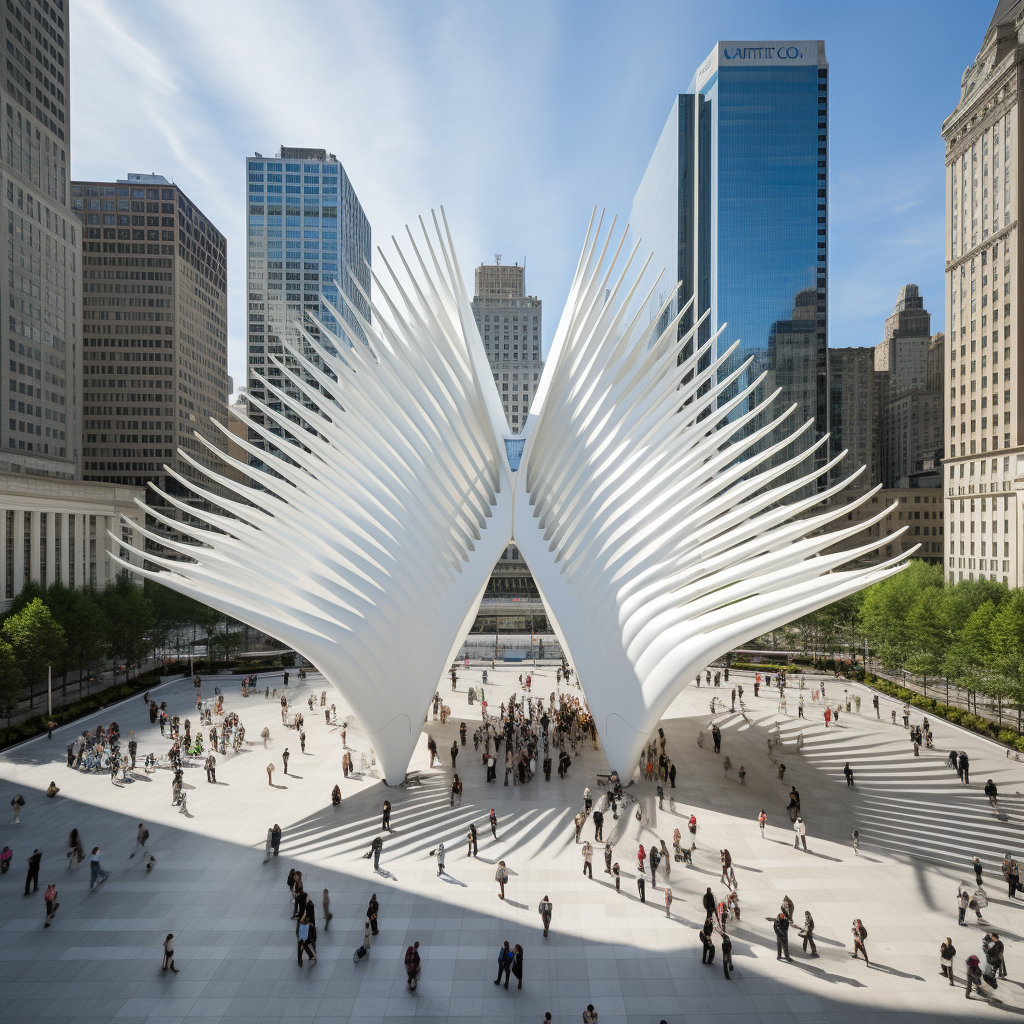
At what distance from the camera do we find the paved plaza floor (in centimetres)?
1191

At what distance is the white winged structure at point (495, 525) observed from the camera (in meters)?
19.5

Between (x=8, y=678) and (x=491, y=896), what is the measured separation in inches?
931

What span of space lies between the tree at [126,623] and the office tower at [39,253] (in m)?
26.2

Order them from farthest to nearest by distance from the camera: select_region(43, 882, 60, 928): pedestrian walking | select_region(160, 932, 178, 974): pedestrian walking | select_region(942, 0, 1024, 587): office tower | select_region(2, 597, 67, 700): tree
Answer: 1. select_region(942, 0, 1024, 587): office tower
2. select_region(2, 597, 67, 700): tree
3. select_region(43, 882, 60, 928): pedestrian walking
4. select_region(160, 932, 178, 974): pedestrian walking

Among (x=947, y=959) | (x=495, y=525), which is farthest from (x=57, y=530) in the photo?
(x=947, y=959)

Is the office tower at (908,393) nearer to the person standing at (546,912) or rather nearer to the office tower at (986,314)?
the office tower at (986,314)

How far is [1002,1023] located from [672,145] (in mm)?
119345

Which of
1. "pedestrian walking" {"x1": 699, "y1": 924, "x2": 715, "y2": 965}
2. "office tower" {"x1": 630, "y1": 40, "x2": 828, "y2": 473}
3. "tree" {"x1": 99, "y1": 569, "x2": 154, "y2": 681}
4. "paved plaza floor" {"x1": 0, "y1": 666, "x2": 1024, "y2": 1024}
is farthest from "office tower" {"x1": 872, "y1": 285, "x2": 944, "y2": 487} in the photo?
"pedestrian walking" {"x1": 699, "y1": 924, "x2": 715, "y2": 965}

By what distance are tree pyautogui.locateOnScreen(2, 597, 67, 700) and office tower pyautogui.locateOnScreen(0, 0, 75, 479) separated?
33514 mm

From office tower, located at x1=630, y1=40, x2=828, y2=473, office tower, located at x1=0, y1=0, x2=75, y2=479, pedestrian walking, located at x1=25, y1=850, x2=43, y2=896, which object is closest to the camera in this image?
pedestrian walking, located at x1=25, y1=850, x2=43, y2=896

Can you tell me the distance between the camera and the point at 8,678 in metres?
27.3

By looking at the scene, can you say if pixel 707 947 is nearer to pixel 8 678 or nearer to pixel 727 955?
pixel 727 955

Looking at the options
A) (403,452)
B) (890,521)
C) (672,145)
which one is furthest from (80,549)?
(672,145)

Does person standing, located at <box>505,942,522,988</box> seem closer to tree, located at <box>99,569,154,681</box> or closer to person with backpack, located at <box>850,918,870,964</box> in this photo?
person with backpack, located at <box>850,918,870,964</box>
